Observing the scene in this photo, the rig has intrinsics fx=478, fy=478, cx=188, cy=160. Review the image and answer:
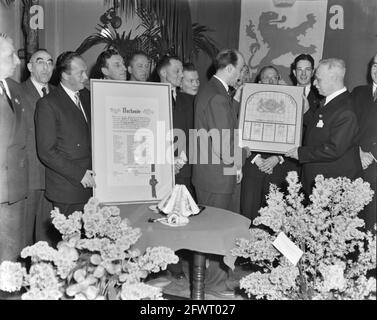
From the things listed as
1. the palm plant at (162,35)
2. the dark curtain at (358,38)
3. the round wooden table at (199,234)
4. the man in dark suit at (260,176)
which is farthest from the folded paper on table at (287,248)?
the palm plant at (162,35)

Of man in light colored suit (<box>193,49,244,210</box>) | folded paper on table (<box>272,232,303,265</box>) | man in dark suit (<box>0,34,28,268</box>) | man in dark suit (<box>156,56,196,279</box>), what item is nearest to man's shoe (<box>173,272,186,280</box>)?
man in dark suit (<box>156,56,196,279</box>)

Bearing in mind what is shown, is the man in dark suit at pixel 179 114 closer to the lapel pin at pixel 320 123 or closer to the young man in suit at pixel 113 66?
the young man in suit at pixel 113 66

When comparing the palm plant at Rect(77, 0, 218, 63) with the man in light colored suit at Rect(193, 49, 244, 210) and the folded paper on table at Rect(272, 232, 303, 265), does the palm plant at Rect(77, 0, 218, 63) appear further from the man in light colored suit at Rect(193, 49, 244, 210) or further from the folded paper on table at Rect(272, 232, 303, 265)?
the folded paper on table at Rect(272, 232, 303, 265)

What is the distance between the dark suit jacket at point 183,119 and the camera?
383 cm

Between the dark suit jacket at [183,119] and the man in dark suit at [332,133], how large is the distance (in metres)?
0.90

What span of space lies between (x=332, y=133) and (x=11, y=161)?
2089 mm

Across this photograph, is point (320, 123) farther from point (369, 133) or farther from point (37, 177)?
point (37, 177)

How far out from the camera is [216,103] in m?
3.27

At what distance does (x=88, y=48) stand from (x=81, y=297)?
4547 mm

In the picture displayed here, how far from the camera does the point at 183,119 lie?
386 cm

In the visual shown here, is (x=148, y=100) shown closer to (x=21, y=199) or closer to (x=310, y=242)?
(x=21, y=199)

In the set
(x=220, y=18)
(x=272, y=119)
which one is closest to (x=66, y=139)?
(x=272, y=119)

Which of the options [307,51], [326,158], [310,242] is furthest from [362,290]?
[307,51]

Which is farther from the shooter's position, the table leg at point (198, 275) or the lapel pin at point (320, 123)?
the lapel pin at point (320, 123)
